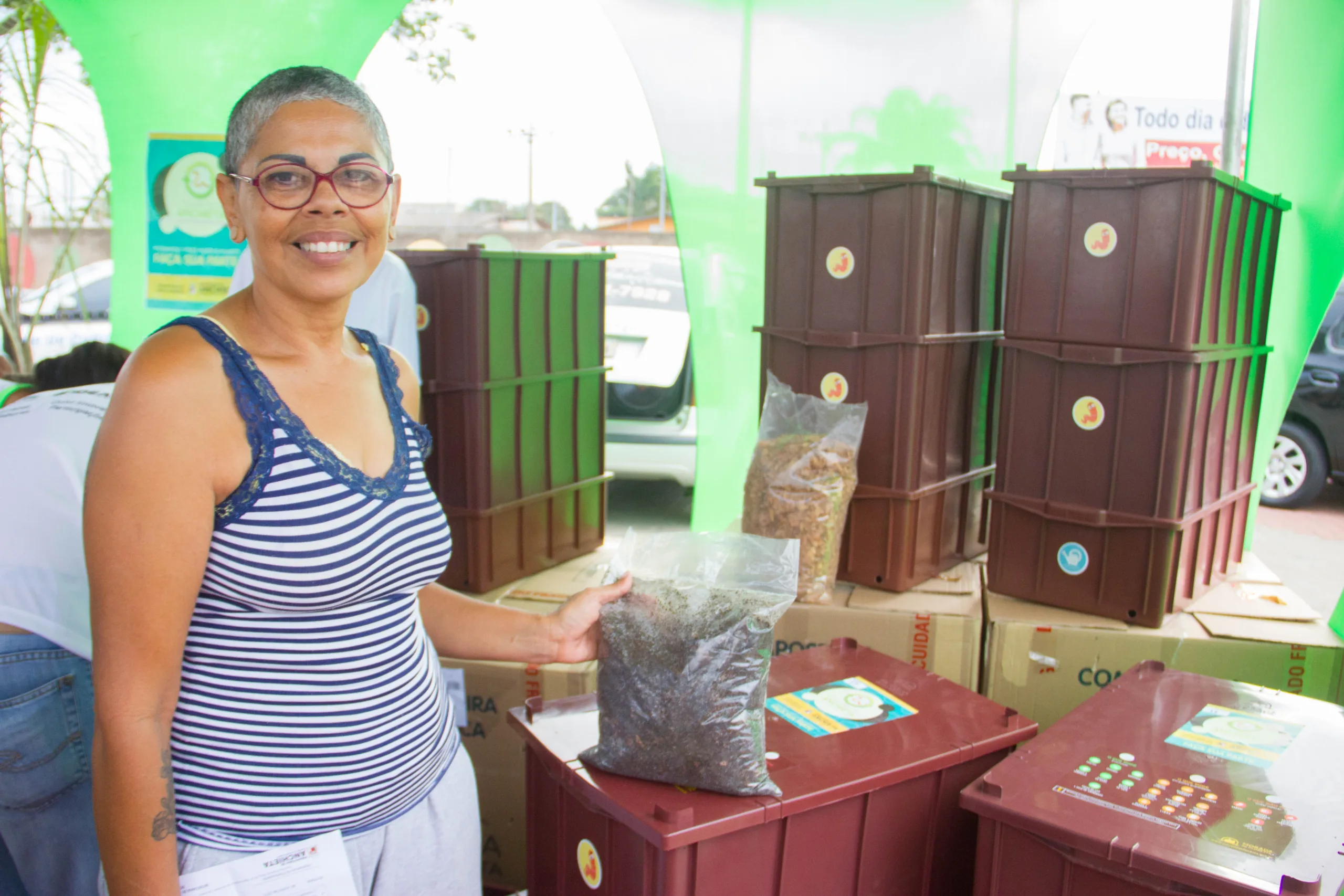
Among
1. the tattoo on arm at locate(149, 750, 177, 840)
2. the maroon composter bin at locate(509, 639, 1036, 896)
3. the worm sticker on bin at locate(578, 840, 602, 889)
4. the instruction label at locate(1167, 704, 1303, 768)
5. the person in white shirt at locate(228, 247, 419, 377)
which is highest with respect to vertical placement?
the person in white shirt at locate(228, 247, 419, 377)

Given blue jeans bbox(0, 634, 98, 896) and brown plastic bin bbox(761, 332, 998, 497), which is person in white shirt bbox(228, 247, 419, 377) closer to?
brown plastic bin bbox(761, 332, 998, 497)

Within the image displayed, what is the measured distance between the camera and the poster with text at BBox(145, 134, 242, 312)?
3877 millimetres

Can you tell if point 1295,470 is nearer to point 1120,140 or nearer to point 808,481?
point 1120,140

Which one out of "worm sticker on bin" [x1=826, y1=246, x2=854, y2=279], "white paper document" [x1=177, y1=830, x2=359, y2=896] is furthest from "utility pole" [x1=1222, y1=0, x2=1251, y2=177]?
"white paper document" [x1=177, y1=830, x2=359, y2=896]

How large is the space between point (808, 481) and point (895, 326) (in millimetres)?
493

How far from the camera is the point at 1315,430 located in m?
6.73

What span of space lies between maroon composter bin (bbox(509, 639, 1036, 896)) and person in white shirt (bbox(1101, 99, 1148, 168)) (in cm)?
746

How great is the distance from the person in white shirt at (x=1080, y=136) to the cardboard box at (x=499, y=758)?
717 centimetres

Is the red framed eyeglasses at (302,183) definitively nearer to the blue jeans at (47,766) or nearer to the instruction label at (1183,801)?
the blue jeans at (47,766)

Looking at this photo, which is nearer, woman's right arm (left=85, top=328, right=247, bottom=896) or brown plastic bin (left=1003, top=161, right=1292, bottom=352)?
woman's right arm (left=85, top=328, right=247, bottom=896)

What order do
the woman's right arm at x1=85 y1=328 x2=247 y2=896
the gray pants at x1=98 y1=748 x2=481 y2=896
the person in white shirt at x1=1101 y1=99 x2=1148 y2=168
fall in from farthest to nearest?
the person in white shirt at x1=1101 y1=99 x2=1148 y2=168 < the gray pants at x1=98 y1=748 x2=481 y2=896 < the woman's right arm at x1=85 y1=328 x2=247 y2=896

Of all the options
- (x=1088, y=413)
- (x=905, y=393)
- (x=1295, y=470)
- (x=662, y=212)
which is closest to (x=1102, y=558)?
(x=1088, y=413)

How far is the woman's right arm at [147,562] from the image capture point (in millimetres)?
974

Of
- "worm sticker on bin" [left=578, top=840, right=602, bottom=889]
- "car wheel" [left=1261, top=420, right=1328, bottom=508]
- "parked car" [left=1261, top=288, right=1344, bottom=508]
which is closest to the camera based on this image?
"worm sticker on bin" [left=578, top=840, right=602, bottom=889]
